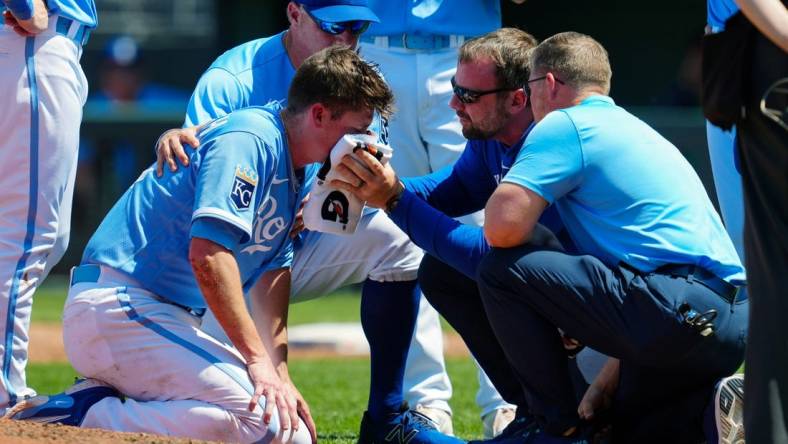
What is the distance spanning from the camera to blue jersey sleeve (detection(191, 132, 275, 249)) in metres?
3.71

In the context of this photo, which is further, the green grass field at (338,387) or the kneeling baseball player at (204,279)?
the green grass field at (338,387)

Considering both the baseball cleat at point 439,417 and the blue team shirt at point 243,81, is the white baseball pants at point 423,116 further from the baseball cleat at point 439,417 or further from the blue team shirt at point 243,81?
the blue team shirt at point 243,81

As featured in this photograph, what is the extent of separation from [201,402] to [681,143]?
8578 millimetres

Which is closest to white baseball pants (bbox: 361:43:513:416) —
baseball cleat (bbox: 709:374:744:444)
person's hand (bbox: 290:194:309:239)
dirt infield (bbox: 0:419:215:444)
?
person's hand (bbox: 290:194:309:239)

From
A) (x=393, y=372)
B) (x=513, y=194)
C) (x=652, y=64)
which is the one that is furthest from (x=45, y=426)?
(x=652, y=64)

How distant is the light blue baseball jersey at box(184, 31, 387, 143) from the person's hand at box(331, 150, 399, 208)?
1.85 ft

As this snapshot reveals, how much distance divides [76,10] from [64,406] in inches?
56.9

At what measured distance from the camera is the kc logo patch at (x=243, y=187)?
375cm

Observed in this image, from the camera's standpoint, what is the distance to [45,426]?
12.0ft

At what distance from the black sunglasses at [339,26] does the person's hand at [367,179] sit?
A: 0.93m

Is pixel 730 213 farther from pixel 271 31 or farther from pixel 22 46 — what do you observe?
pixel 271 31

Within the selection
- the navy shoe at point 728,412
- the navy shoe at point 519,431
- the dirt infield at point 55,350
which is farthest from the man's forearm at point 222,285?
the dirt infield at point 55,350

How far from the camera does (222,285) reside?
145 inches

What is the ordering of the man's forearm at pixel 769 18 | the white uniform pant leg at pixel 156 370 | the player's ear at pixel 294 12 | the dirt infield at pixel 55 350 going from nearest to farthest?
the man's forearm at pixel 769 18 < the white uniform pant leg at pixel 156 370 < the player's ear at pixel 294 12 < the dirt infield at pixel 55 350
